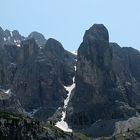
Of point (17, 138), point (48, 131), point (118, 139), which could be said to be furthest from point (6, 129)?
point (118, 139)

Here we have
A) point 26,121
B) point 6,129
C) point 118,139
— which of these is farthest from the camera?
point 118,139

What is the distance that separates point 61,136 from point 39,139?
31.3ft

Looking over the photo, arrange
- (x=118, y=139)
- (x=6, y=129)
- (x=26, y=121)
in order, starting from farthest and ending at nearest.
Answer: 1. (x=118, y=139)
2. (x=26, y=121)
3. (x=6, y=129)

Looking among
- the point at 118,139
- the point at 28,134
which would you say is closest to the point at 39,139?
the point at 28,134

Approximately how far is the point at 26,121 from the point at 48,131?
308 inches

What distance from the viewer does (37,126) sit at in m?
165

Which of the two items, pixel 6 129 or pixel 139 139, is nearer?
pixel 6 129

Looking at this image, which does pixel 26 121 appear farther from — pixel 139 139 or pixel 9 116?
pixel 139 139

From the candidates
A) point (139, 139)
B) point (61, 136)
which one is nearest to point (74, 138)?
point (61, 136)

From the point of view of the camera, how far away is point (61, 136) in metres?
166

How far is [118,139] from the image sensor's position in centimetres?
19900

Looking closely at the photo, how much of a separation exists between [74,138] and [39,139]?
18.8 meters

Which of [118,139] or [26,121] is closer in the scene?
[26,121]

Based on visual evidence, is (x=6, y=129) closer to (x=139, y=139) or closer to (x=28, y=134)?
(x=28, y=134)
